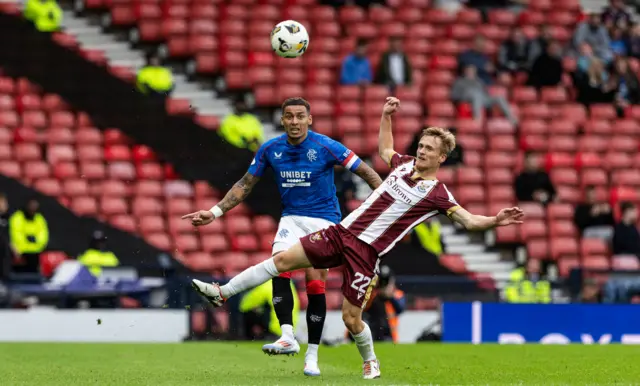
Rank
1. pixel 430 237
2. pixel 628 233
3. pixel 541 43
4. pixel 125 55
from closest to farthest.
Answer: pixel 628 233, pixel 430 237, pixel 125 55, pixel 541 43

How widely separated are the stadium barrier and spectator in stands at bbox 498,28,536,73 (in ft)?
20.6

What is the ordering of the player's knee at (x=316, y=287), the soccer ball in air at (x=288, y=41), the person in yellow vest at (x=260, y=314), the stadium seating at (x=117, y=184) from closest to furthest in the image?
1. the player's knee at (x=316, y=287)
2. the soccer ball in air at (x=288, y=41)
3. the person in yellow vest at (x=260, y=314)
4. the stadium seating at (x=117, y=184)

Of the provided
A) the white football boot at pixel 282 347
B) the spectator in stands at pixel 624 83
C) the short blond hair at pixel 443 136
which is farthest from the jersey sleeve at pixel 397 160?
the spectator in stands at pixel 624 83

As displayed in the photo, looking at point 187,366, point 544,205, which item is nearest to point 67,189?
point 544,205

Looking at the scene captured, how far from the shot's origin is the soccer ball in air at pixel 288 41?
A: 952 cm

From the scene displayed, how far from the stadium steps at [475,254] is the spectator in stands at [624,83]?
3.91 m

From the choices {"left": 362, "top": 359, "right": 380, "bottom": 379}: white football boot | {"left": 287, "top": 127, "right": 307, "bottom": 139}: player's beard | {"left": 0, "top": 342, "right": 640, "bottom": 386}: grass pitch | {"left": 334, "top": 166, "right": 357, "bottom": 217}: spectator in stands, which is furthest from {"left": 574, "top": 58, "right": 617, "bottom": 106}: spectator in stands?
{"left": 362, "top": 359, "right": 380, "bottom": 379}: white football boot

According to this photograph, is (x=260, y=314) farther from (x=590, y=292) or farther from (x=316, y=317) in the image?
(x=316, y=317)

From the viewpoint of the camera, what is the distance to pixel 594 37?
20.3 m

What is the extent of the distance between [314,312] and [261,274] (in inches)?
30.1

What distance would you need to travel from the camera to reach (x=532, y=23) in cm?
2075

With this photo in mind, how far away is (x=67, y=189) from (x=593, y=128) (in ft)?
26.6

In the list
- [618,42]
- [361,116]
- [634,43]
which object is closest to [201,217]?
[361,116]

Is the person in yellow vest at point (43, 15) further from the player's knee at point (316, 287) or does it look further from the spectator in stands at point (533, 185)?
the player's knee at point (316, 287)
